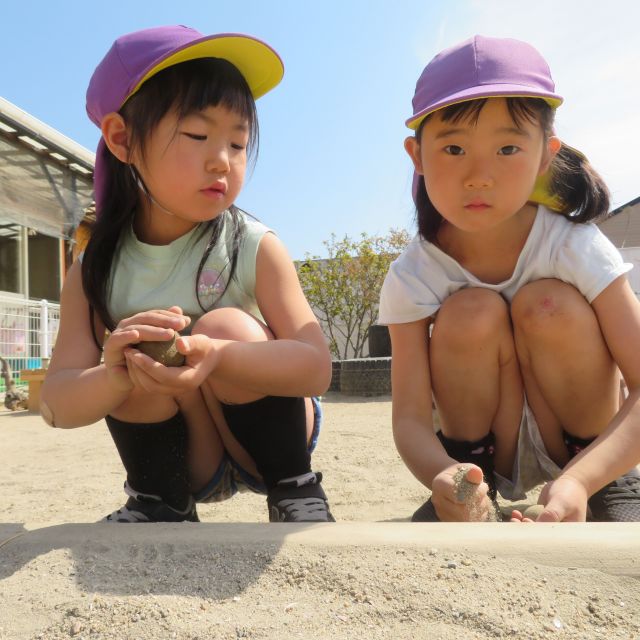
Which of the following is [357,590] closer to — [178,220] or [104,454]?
[178,220]

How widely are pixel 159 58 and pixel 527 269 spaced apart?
1041mm

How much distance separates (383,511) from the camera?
6.49ft

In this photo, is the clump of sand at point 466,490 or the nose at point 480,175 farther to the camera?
the nose at point 480,175

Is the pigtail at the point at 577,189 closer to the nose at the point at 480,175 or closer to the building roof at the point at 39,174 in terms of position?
the nose at the point at 480,175

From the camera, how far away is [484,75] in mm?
1521

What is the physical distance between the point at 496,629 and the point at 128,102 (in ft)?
4.53

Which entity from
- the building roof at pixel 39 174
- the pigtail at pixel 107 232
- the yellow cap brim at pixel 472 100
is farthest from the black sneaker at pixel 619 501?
the building roof at pixel 39 174

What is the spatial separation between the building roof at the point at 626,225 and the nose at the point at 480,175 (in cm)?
841

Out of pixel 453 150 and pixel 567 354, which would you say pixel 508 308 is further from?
pixel 453 150

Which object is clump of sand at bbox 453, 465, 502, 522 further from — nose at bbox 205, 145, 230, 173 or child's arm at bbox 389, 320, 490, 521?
nose at bbox 205, 145, 230, 173

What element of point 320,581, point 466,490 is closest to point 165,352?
point 320,581

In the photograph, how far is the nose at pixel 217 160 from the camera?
151cm

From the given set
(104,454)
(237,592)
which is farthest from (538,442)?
(104,454)

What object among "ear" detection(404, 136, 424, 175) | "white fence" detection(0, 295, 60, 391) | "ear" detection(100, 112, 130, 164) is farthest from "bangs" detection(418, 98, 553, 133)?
"white fence" detection(0, 295, 60, 391)
